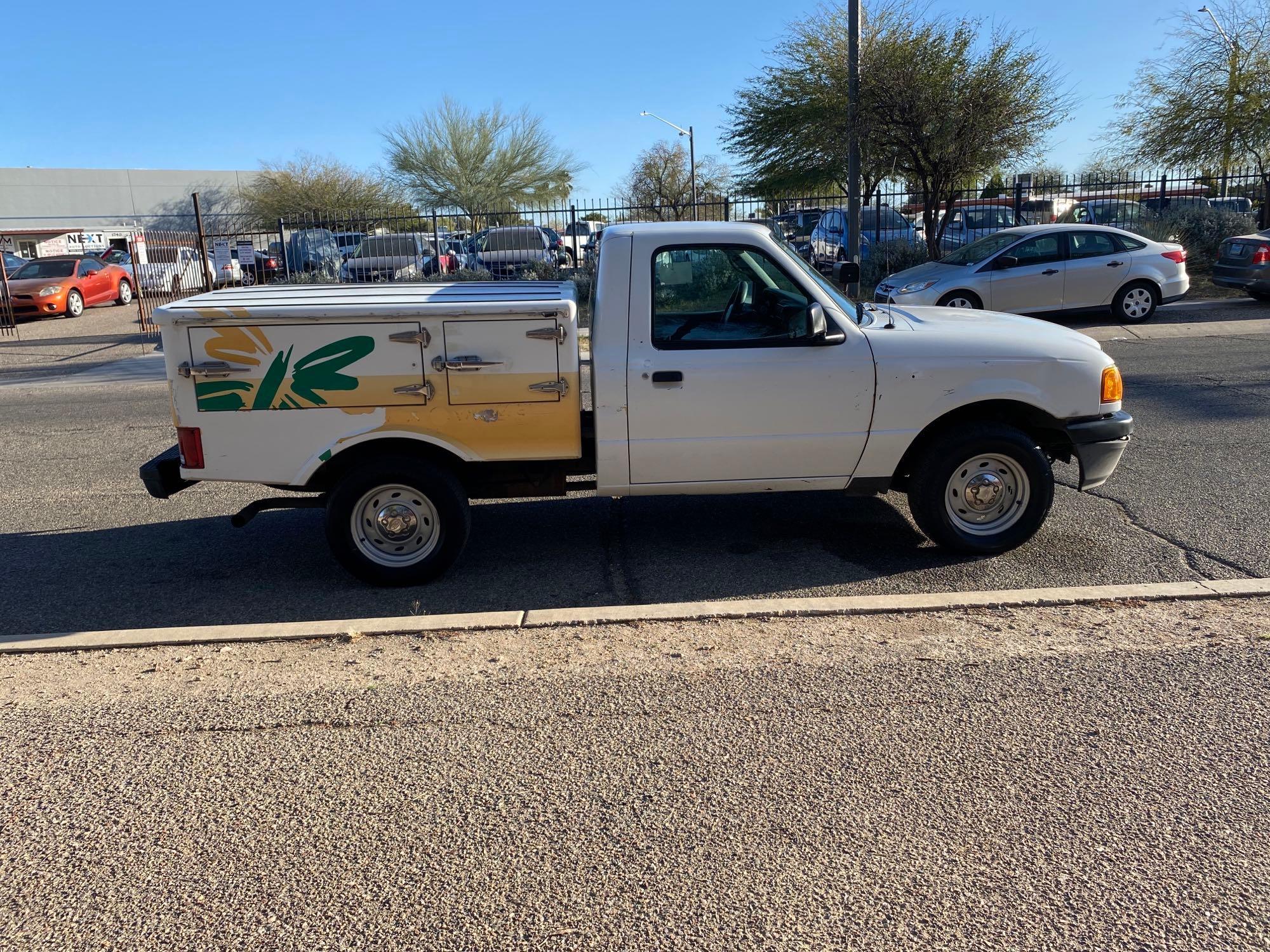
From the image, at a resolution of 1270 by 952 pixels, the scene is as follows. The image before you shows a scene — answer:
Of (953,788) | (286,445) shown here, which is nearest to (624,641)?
(953,788)

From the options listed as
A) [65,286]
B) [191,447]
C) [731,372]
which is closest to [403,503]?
[191,447]

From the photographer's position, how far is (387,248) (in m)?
22.0

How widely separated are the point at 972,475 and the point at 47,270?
27653 millimetres

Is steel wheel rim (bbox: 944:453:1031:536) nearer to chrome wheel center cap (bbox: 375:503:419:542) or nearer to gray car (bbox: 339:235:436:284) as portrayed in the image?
chrome wheel center cap (bbox: 375:503:419:542)

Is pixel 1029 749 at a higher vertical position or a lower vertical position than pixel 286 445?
lower

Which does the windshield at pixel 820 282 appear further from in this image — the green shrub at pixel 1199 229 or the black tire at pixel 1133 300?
the green shrub at pixel 1199 229

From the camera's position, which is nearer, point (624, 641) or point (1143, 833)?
point (1143, 833)

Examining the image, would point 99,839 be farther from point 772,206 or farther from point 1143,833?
point 772,206

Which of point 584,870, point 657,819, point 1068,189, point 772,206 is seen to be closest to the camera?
point 584,870

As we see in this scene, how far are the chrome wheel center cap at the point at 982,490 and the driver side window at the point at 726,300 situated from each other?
1.32 m

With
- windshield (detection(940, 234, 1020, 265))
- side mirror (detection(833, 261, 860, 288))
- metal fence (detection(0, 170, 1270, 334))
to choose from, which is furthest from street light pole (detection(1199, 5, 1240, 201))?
side mirror (detection(833, 261, 860, 288))

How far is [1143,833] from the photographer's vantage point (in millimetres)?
3264

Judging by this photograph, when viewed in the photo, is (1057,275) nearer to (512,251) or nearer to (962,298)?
(962,298)

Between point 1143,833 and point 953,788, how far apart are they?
1.96ft
